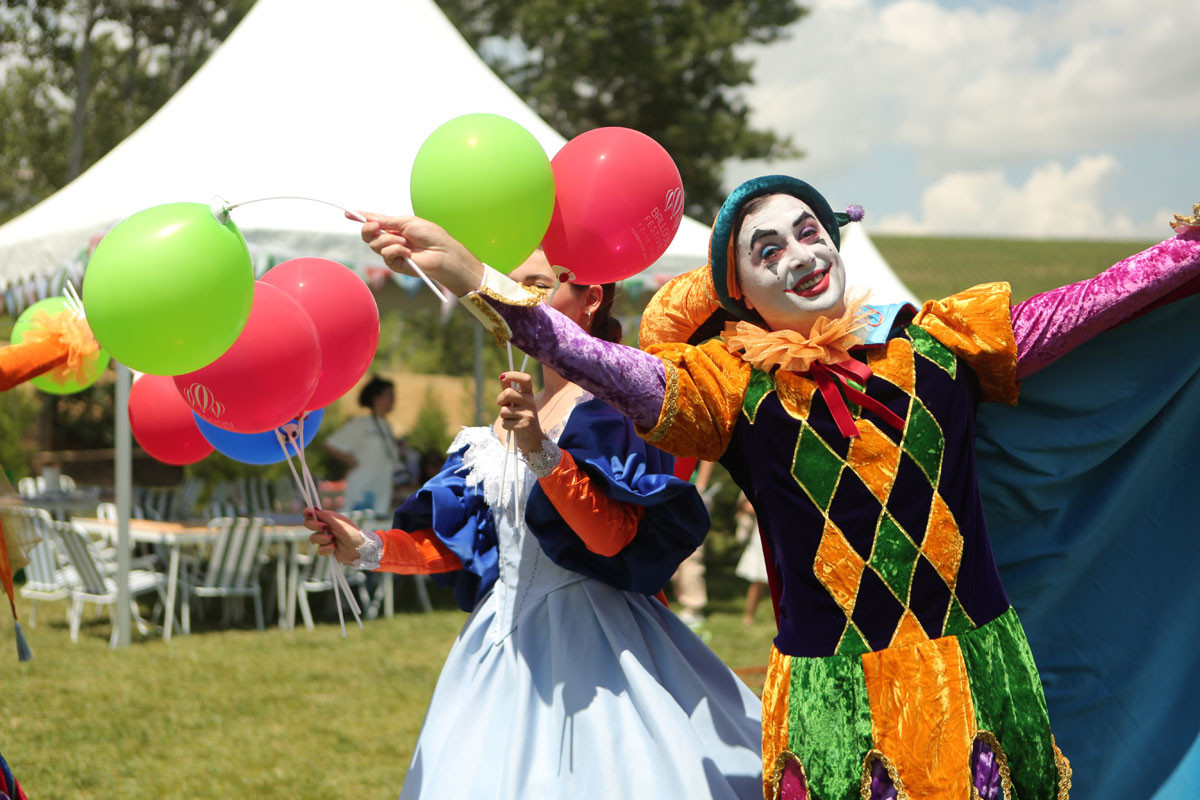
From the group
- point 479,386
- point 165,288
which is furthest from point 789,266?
point 479,386

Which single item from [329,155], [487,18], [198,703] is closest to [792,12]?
[487,18]

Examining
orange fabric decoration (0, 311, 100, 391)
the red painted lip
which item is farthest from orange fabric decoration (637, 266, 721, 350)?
orange fabric decoration (0, 311, 100, 391)

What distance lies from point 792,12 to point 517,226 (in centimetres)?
1453

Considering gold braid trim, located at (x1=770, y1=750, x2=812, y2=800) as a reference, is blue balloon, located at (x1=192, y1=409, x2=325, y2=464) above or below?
above

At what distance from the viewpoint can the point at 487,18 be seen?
1762cm

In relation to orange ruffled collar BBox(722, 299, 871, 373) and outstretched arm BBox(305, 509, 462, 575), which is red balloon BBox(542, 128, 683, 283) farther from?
outstretched arm BBox(305, 509, 462, 575)

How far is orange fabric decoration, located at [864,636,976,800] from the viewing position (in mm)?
1855

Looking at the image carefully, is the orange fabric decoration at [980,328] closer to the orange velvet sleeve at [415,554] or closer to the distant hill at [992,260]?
the orange velvet sleeve at [415,554]

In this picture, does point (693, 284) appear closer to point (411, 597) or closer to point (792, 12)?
point (411, 597)

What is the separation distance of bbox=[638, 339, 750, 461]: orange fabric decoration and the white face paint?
14 cm

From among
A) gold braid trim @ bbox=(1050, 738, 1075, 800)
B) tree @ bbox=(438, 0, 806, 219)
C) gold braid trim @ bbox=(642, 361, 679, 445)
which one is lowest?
gold braid trim @ bbox=(1050, 738, 1075, 800)

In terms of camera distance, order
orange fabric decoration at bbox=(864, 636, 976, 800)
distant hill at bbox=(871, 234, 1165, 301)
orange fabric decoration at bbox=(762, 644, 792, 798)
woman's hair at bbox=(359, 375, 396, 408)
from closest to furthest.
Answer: orange fabric decoration at bbox=(864, 636, 976, 800) < orange fabric decoration at bbox=(762, 644, 792, 798) < woman's hair at bbox=(359, 375, 396, 408) < distant hill at bbox=(871, 234, 1165, 301)

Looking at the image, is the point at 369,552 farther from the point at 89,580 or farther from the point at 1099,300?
the point at 89,580

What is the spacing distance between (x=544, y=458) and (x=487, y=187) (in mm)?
524
